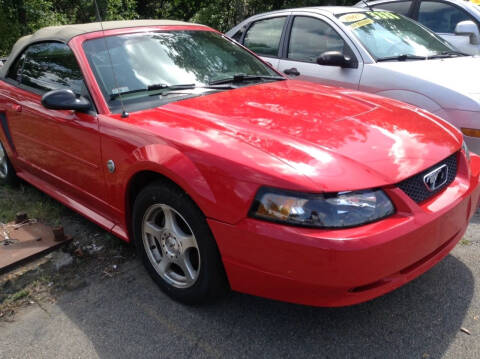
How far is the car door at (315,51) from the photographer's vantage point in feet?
15.0

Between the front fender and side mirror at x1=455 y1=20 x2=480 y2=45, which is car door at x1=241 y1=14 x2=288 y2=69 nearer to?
side mirror at x1=455 y1=20 x2=480 y2=45

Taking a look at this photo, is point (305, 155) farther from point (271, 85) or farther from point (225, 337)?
point (271, 85)

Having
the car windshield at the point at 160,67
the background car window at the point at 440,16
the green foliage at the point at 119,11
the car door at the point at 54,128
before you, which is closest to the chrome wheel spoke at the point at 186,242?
the car door at the point at 54,128

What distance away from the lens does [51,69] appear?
11.5 ft

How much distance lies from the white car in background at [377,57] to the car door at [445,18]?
976 millimetres

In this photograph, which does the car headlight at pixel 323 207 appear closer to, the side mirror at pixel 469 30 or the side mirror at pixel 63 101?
the side mirror at pixel 63 101

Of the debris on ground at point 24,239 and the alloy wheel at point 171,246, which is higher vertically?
the alloy wheel at point 171,246

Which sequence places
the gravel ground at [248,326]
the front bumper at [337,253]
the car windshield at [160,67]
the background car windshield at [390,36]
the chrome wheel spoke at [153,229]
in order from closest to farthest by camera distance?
the front bumper at [337,253], the gravel ground at [248,326], the chrome wheel spoke at [153,229], the car windshield at [160,67], the background car windshield at [390,36]

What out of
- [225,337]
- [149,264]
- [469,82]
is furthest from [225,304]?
[469,82]

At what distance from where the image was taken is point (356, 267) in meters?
1.91

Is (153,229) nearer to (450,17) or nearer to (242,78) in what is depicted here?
(242,78)

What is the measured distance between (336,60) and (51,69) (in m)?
2.59

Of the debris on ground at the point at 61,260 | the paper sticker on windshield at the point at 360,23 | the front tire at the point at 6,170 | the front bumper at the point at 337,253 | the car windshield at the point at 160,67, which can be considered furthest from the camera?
the paper sticker on windshield at the point at 360,23

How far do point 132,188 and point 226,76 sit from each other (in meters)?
1.13
